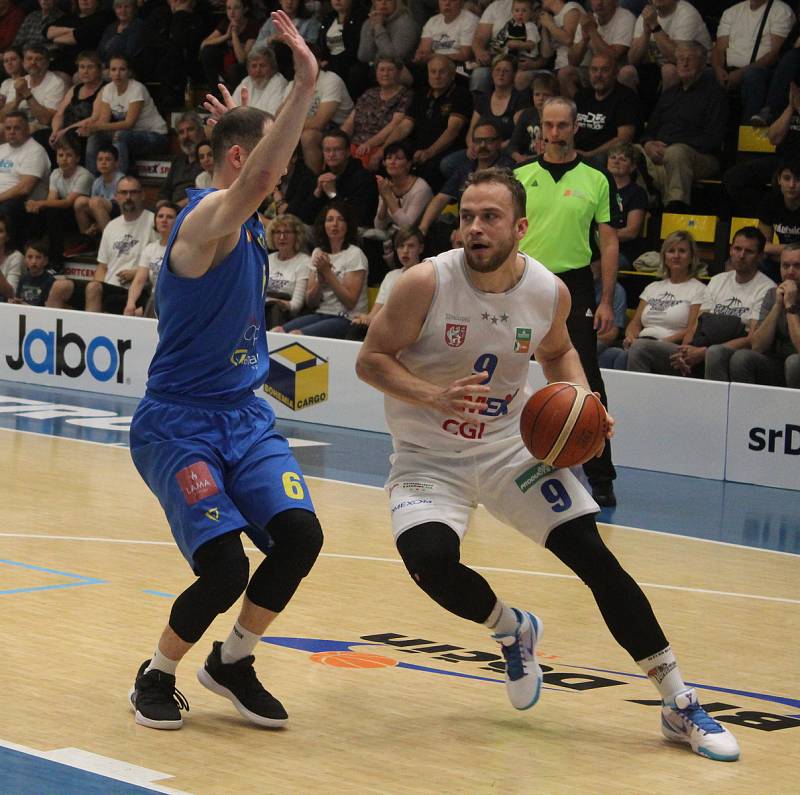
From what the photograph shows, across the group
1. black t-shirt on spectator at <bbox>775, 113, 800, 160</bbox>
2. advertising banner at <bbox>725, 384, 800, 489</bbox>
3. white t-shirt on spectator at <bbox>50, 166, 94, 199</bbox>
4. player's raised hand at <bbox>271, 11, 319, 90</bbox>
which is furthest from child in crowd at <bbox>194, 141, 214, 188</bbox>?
player's raised hand at <bbox>271, 11, 319, 90</bbox>

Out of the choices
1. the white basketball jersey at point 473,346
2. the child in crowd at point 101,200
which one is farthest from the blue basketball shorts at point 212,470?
the child in crowd at point 101,200

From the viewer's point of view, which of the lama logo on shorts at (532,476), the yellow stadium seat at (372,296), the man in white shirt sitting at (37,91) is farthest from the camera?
the man in white shirt sitting at (37,91)

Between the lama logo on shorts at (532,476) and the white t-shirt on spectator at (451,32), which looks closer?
the lama logo on shorts at (532,476)

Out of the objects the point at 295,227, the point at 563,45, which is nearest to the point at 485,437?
the point at 295,227

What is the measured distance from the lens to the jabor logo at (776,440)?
→ 999cm

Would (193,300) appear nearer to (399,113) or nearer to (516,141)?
(516,141)

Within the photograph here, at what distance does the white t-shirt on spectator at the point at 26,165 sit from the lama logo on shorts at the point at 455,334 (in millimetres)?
12422

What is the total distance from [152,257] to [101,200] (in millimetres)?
1836

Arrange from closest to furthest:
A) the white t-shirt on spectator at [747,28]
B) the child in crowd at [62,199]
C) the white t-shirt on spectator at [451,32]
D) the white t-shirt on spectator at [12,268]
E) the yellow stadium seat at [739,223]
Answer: the yellow stadium seat at [739,223] < the white t-shirt on spectator at [747,28] < the white t-shirt on spectator at [451,32] < the white t-shirt on spectator at [12,268] < the child in crowd at [62,199]

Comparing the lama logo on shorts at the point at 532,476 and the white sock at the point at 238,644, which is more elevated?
the lama logo on shorts at the point at 532,476

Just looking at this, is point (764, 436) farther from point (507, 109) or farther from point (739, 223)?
point (507, 109)

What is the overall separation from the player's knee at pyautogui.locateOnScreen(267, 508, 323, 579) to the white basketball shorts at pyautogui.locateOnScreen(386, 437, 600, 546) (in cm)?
33

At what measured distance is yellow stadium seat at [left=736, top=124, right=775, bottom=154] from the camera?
1259 cm

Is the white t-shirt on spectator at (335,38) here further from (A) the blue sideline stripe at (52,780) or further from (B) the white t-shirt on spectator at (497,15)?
(A) the blue sideline stripe at (52,780)
